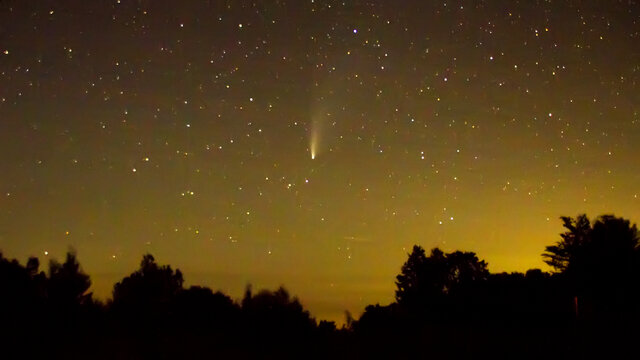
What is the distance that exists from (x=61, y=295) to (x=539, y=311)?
18110 millimetres

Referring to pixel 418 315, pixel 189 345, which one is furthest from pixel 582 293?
pixel 189 345

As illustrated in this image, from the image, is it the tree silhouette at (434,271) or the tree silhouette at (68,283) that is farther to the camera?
the tree silhouette at (434,271)

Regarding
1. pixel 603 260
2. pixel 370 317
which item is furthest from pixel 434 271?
pixel 603 260

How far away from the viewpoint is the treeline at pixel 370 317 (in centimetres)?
1530

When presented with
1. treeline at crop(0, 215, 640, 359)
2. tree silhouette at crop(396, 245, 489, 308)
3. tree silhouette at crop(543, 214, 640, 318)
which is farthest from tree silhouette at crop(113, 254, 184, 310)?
tree silhouette at crop(543, 214, 640, 318)

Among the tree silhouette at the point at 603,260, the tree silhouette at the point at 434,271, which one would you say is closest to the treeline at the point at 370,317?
the tree silhouette at the point at 603,260

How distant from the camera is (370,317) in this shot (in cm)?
2794

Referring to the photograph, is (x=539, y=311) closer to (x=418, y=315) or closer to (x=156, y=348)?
Answer: (x=418, y=315)

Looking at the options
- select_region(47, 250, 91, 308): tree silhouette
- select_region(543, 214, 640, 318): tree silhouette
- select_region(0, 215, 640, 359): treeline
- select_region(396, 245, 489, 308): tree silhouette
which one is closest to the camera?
select_region(0, 215, 640, 359): treeline

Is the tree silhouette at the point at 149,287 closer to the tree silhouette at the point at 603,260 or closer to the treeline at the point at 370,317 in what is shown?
the treeline at the point at 370,317

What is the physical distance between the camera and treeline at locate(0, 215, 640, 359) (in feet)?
50.2

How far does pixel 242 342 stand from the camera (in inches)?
1041

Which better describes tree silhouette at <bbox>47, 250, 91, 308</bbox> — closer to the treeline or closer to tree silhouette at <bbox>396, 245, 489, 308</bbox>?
the treeline

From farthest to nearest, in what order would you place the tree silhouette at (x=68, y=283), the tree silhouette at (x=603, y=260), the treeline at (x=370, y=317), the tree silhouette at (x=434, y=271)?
the tree silhouette at (x=434, y=271) < the tree silhouette at (x=68, y=283) < the tree silhouette at (x=603, y=260) < the treeline at (x=370, y=317)
